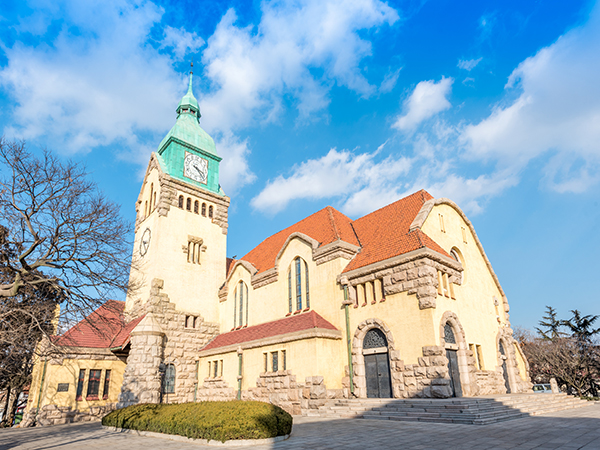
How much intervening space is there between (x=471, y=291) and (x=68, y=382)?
2291 centimetres

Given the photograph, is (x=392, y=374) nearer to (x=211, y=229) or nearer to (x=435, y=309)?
(x=435, y=309)

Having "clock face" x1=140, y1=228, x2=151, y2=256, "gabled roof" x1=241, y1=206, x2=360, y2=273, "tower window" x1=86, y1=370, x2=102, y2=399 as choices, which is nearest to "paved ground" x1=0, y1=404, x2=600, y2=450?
"tower window" x1=86, y1=370, x2=102, y2=399

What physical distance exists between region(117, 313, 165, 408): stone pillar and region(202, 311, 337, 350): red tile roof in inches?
147

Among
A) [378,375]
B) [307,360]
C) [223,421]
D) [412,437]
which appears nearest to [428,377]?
[378,375]

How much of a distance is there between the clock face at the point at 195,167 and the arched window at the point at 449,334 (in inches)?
809

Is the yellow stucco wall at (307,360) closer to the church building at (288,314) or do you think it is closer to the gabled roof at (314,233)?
the church building at (288,314)

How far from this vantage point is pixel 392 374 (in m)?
17.2

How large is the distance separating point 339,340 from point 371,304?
2607 millimetres

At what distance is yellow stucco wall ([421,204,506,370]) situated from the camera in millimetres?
19438

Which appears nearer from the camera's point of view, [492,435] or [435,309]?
[492,435]

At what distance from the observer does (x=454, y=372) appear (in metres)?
17.0

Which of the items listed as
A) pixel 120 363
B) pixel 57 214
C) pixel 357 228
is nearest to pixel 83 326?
pixel 120 363

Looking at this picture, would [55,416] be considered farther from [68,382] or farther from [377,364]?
[377,364]

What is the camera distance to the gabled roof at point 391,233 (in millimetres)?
18719
